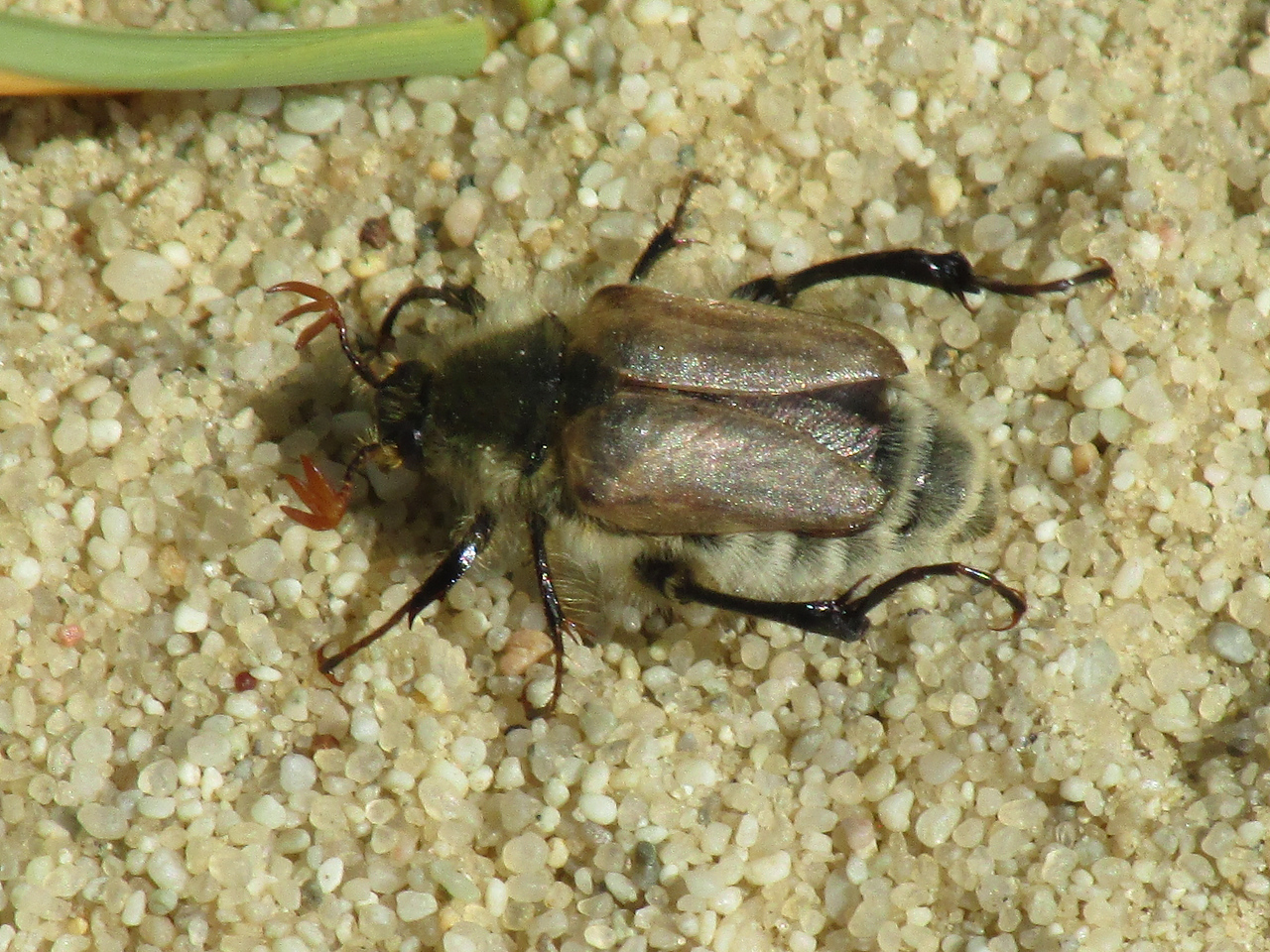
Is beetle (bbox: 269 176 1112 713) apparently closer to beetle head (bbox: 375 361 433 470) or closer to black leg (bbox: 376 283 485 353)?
beetle head (bbox: 375 361 433 470)

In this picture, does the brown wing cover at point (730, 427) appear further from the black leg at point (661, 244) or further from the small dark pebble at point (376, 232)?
the small dark pebble at point (376, 232)

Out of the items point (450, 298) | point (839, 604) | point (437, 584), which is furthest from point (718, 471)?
point (450, 298)

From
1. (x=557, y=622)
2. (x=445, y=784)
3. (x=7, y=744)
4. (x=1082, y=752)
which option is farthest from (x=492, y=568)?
(x=1082, y=752)

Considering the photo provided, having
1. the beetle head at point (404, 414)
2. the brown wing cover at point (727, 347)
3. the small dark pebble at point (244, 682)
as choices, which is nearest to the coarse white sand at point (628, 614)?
the small dark pebble at point (244, 682)

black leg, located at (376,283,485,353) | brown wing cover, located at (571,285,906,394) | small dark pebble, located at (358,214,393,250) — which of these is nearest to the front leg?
brown wing cover, located at (571,285,906,394)

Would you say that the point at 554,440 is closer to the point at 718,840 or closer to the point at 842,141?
the point at 718,840

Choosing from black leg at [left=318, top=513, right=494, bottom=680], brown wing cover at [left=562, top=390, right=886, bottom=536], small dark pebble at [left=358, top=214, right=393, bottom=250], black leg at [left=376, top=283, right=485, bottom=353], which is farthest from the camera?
small dark pebble at [left=358, top=214, right=393, bottom=250]

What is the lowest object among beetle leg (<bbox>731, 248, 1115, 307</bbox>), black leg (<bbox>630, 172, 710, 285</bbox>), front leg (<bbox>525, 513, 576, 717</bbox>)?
front leg (<bbox>525, 513, 576, 717</bbox>)
